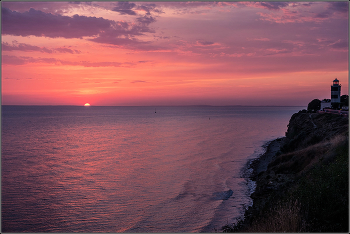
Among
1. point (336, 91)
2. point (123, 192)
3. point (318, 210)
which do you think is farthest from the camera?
point (336, 91)

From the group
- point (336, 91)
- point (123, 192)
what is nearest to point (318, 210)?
point (123, 192)

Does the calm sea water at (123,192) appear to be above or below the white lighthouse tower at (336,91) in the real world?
below

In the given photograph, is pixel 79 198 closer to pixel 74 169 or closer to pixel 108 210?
pixel 108 210

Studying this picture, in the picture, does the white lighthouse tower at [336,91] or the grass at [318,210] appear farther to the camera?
the white lighthouse tower at [336,91]

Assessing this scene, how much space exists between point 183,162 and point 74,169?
12.8 m

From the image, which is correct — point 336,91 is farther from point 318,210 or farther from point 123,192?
point 318,210

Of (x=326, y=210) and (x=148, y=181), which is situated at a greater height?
(x=326, y=210)

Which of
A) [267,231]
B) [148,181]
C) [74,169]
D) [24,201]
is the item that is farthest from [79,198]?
[267,231]

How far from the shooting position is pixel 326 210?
1011 cm

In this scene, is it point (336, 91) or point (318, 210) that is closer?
point (318, 210)

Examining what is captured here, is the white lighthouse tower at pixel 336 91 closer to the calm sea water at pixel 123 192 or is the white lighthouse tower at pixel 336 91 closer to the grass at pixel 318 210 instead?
the calm sea water at pixel 123 192

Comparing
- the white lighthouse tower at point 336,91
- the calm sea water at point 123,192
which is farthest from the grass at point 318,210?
the white lighthouse tower at point 336,91

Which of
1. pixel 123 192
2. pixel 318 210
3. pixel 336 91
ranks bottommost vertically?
pixel 123 192

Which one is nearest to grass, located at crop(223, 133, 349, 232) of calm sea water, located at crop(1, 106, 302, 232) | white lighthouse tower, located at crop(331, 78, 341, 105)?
calm sea water, located at crop(1, 106, 302, 232)
